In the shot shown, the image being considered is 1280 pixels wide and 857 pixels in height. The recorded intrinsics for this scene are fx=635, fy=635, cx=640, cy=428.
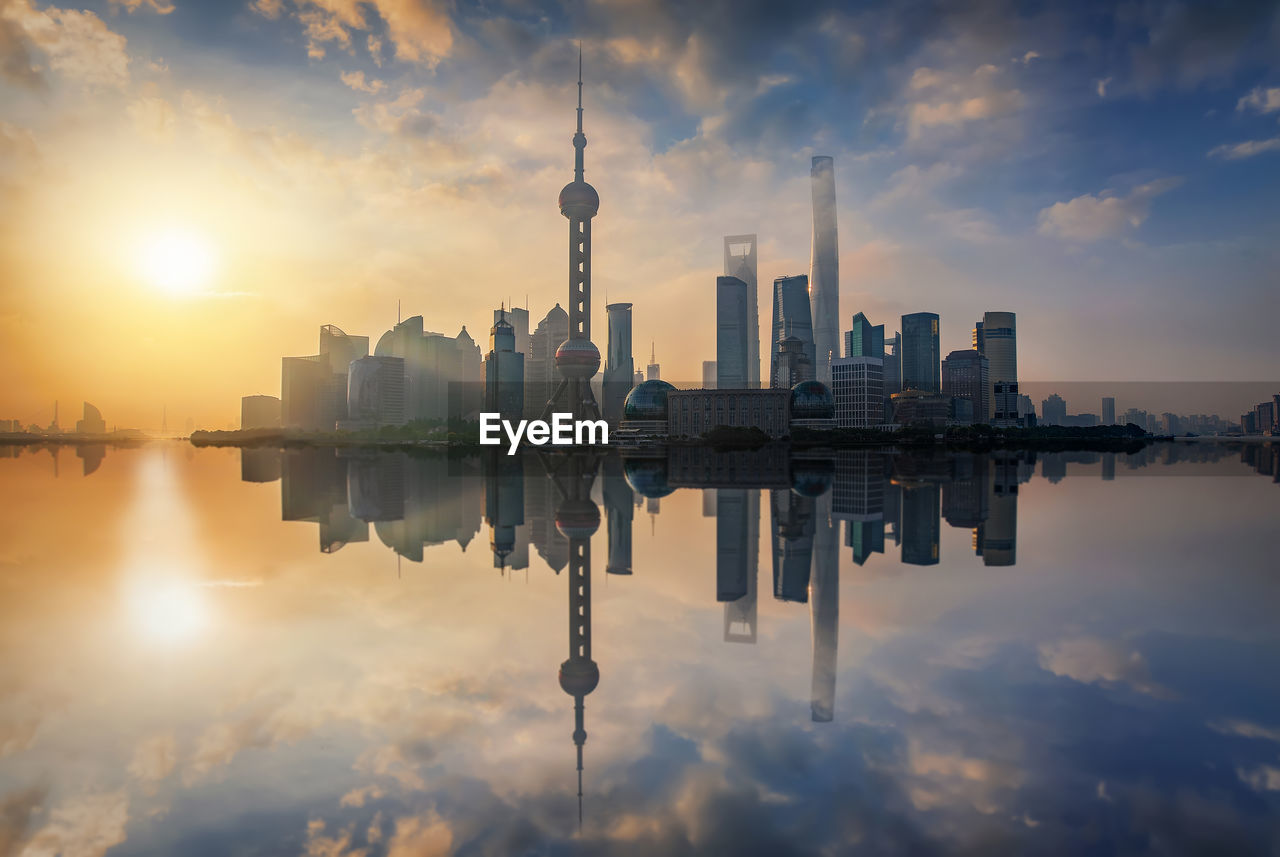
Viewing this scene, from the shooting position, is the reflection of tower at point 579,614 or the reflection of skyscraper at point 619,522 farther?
the reflection of skyscraper at point 619,522

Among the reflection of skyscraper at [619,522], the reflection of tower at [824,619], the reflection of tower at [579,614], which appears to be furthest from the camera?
the reflection of skyscraper at [619,522]

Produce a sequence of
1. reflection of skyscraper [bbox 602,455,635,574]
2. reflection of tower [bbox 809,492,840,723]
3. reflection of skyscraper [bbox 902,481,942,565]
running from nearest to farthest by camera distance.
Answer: reflection of tower [bbox 809,492,840,723] → reflection of skyscraper [bbox 602,455,635,574] → reflection of skyscraper [bbox 902,481,942,565]

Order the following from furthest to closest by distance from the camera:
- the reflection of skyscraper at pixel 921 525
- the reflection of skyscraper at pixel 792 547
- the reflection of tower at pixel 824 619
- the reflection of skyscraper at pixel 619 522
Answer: the reflection of skyscraper at pixel 921 525 < the reflection of skyscraper at pixel 619 522 < the reflection of skyscraper at pixel 792 547 < the reflection of tower at pixel 824 619

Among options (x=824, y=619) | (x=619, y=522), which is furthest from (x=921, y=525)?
(x=824, y=619)

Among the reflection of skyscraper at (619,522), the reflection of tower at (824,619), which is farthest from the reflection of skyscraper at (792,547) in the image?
the reflection of skyscraper at (619,522)

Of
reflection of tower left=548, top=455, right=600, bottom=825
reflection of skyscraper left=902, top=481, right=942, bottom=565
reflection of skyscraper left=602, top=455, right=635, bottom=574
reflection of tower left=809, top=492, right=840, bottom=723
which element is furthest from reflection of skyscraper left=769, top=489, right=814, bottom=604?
reflection of tower left=548, top=455, right=600, bottom=825

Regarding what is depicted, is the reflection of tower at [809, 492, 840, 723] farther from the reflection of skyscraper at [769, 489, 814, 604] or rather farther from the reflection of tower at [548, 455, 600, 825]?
the reflection of tower at [548, 455, 600, 825]

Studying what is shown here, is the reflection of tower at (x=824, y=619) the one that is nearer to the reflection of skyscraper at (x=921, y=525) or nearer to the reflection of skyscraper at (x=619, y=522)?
the reflection of skyscraper at (x=921, y=525)

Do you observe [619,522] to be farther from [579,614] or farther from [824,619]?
[824,619]

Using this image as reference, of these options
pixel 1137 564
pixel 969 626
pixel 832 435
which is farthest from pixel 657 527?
pixel 832 435
